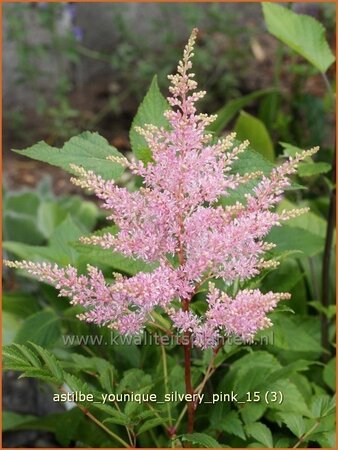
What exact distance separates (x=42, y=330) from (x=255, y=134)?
82cm

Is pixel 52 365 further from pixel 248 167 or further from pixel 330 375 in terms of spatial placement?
pixel 330 375

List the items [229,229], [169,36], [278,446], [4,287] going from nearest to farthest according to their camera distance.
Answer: [229,229] < [278,446] < [4,287] < [169,36]

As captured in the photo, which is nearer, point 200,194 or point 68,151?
point 200,194

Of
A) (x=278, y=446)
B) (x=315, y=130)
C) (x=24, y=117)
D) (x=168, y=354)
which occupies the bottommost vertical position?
(x=278, y=446)

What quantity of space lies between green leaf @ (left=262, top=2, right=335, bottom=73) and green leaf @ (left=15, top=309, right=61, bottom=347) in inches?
30.2

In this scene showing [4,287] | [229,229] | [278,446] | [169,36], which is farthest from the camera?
[169,36]

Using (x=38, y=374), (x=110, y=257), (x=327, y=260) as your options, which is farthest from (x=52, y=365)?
(x=327, y=260)

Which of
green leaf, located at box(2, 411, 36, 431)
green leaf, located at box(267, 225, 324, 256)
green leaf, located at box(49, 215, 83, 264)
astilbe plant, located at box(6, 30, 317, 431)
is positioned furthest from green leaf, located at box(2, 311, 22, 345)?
astilbe plant, located at box(6, 30, 317, 431)

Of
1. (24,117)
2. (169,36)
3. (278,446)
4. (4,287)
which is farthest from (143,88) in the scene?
(278,446)

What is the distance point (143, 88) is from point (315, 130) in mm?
1383

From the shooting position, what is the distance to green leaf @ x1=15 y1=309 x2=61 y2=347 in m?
1.73

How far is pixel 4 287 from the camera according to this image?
275 centimetres

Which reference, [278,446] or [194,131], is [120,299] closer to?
[194,131]

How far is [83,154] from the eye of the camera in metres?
1.29
